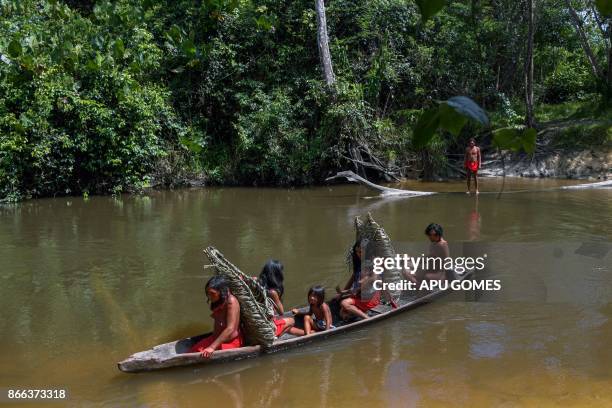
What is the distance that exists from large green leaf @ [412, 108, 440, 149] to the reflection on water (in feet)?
14.4

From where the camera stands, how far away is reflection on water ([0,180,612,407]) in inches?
223

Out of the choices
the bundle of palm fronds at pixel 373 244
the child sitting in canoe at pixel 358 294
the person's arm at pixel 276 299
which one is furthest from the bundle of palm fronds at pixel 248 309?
the bundle of palm fronds at pixel 373 244

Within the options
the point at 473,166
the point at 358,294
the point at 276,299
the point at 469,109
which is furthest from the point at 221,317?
the point at 473,166

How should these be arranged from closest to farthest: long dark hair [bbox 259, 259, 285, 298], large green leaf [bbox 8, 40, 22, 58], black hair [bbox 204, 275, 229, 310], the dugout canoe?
large green leaf [bbox 8, 40, 22, 58], the dugout canoe, black hair [bbox 204, 275, 229, 310], long dark hair [bbox 259, 259, 285, 298]

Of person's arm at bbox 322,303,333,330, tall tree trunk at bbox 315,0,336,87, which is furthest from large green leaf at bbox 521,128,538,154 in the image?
tall tree trunk at bbox 315,0,336,87

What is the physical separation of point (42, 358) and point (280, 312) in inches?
98.0

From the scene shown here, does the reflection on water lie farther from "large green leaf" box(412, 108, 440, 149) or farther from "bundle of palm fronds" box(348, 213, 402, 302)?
"large green leaf" box(412, 108, 440, 149)

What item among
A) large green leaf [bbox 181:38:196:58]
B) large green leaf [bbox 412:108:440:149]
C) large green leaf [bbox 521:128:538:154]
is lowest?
large green leaf [bbox 521:128:538:154]

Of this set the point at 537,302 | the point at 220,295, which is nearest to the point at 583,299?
the point at 537,302

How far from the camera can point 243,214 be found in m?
14.3

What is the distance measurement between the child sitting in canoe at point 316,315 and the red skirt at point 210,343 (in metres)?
0.70

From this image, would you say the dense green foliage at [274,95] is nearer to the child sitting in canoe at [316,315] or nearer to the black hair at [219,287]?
the child sitting in canoe at [316,315]

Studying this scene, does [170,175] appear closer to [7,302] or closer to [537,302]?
[7,302]

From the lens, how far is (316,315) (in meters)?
6.76
